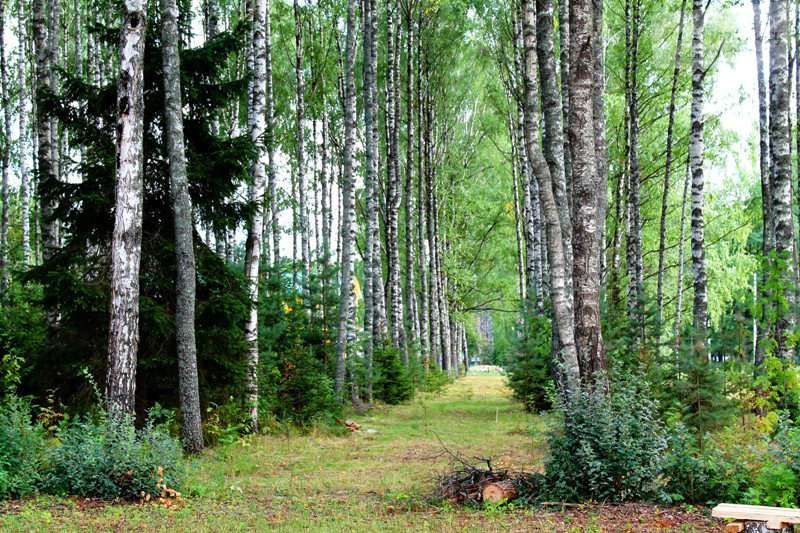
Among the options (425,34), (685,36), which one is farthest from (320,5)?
(685,36)

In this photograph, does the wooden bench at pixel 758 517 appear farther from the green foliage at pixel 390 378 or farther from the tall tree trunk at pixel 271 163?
the green foliage at pixel 390 378

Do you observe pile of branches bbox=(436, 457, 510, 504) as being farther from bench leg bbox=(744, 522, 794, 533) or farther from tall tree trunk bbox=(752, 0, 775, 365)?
tall tree trunk bbox=(752, 0, 775, 365)

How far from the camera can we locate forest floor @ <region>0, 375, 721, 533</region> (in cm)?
639

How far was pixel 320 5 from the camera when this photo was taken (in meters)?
→ 24.2

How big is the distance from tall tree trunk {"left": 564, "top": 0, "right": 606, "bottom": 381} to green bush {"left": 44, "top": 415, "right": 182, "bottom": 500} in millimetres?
4912

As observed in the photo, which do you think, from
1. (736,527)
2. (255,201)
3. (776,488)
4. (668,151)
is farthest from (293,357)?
(668,151)

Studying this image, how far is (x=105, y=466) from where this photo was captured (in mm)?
7609

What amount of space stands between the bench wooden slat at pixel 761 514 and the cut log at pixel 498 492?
2.46 metres

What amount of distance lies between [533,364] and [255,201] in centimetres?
778

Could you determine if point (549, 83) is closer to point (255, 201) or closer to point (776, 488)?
point (255, 201)

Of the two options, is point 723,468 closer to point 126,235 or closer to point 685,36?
point 126,235

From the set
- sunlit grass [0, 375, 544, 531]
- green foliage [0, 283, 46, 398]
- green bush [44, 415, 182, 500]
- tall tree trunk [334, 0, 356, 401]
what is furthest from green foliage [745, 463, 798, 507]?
tall tree trunk [334, 0, 356, 401]

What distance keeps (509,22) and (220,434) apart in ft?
58.3

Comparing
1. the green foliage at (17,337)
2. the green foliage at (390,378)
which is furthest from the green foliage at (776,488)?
the green foliage at (390,378)
